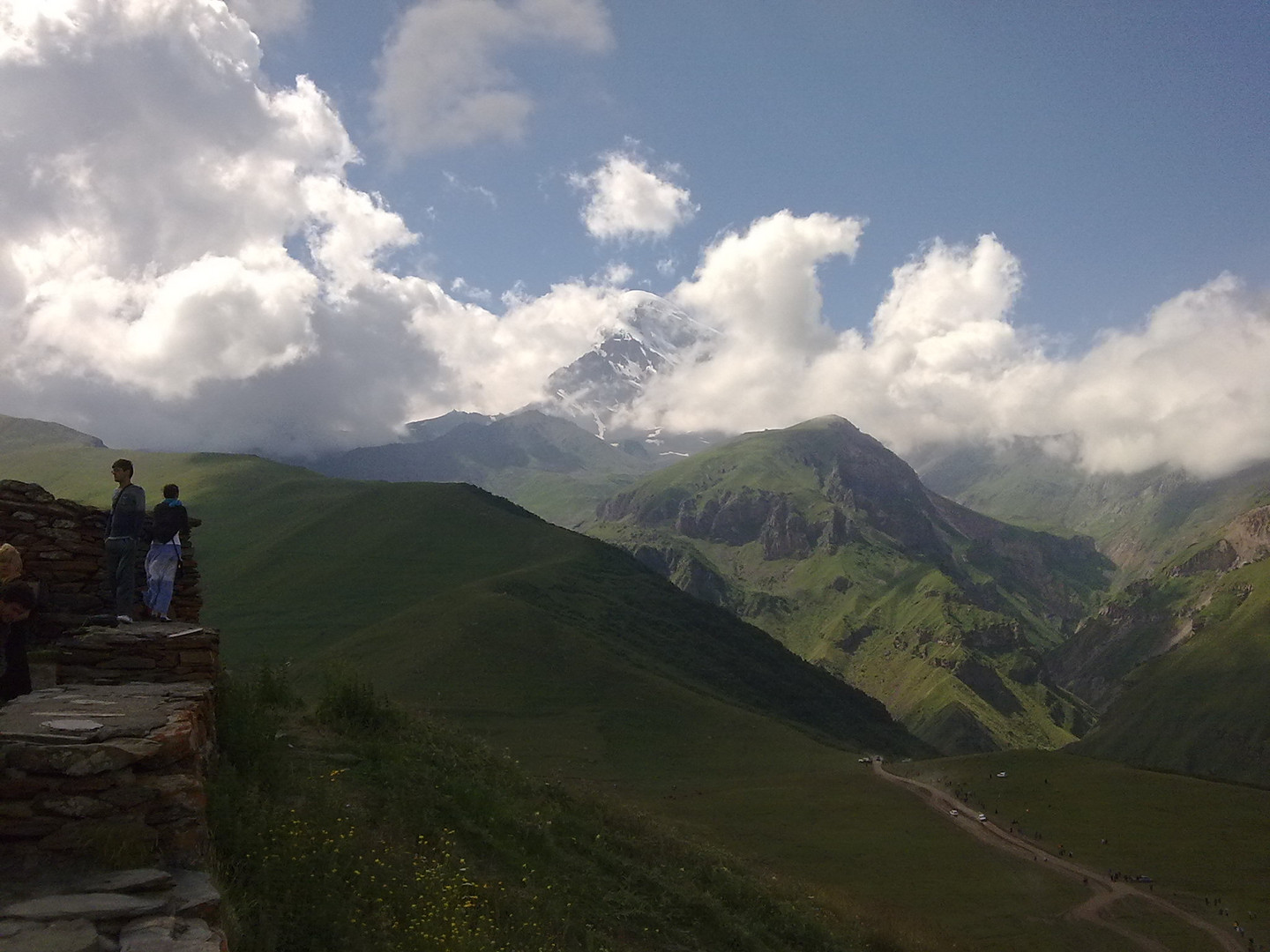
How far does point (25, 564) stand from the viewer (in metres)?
16.0

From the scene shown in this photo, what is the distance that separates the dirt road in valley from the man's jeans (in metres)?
57.2

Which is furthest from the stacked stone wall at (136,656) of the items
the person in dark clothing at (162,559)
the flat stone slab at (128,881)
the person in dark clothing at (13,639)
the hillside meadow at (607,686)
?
the hillside meadow at (607,686)

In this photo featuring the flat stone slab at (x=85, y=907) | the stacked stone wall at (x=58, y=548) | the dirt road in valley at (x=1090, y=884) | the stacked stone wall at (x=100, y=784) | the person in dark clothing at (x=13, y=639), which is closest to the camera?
the flat stone slab at (x=85, y=907)

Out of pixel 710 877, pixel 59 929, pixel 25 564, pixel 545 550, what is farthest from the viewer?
pixel 545 550

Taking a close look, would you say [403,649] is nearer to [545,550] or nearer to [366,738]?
[545,550]

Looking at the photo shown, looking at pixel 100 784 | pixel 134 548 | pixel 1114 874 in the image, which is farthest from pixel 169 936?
pixel 1114 874

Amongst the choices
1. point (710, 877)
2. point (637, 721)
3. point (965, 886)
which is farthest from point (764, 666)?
point (710, 877)

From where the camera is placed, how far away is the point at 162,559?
53.3 feet

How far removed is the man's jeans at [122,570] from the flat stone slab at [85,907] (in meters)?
8.64

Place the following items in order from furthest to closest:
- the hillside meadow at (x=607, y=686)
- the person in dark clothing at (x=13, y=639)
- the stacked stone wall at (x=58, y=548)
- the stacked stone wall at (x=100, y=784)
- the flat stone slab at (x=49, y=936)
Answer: the hillside meadow at (x=607, y=686), the stacked stone wall at (x=58, y=548), the person in dark clothing at (x=13, y=639), the stacked stone wall at (x=100, y=784), the flat stone slab at (x=49, y=936)

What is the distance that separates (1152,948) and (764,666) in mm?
107154

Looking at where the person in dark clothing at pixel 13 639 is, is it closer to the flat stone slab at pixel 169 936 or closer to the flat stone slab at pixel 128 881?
the flat stone slab at pixel 128 881

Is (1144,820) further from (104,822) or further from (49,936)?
(49,936)

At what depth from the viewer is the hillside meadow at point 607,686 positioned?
5691 cm
